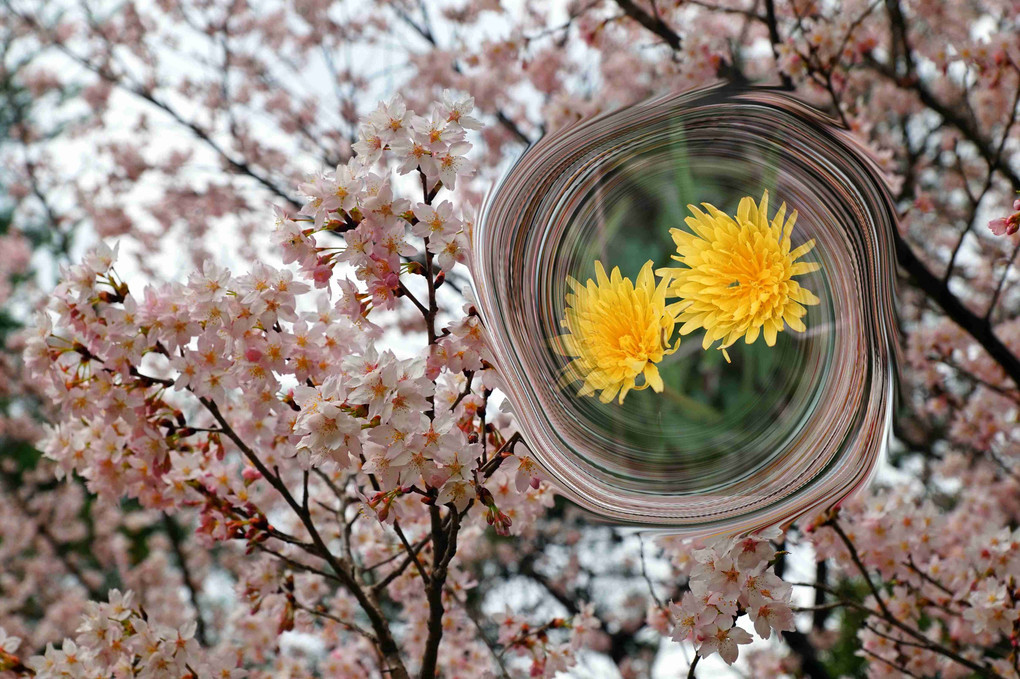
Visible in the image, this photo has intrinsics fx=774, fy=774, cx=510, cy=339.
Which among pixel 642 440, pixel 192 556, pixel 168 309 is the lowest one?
pixel 642 440

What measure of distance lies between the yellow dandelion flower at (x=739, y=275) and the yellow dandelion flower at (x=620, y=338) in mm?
33

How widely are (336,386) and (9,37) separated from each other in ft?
28.3

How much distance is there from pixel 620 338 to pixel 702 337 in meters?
0.13

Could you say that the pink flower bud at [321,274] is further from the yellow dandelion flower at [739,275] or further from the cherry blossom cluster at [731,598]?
the cherry blossom cluster at [731,598]

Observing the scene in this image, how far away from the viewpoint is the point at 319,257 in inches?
71.9

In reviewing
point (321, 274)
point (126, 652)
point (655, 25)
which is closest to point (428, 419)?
point (321, 274)

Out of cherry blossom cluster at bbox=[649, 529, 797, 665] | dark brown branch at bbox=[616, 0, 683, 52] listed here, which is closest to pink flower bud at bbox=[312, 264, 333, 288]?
cherry blossom cluster at bbox=[649, 529, 797, 665]

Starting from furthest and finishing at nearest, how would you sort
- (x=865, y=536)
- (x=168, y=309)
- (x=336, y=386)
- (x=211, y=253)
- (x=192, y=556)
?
(x=192, y=556) < (x=211, y=253) < (x=865, y=536) < (x=168, y=309) < (x=336, y=386)

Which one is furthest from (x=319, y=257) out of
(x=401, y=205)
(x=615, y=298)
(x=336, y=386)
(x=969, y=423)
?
(x=969, y=423)

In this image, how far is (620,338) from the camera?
4.03 ft

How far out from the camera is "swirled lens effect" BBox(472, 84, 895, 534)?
3.84ft

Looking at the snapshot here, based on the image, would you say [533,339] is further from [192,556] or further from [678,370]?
[192,556]

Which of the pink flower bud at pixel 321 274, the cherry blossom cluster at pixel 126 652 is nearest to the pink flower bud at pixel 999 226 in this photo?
the pink flower bud at pixel 321 274

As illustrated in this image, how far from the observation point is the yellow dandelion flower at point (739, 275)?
1189 mm
